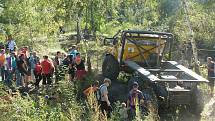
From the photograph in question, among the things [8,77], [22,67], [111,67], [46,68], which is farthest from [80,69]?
[8,77]

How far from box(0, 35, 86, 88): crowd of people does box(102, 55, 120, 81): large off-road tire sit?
3.60ft

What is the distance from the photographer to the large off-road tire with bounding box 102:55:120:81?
46.7 ft

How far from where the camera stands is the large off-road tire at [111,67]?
46.7 feet

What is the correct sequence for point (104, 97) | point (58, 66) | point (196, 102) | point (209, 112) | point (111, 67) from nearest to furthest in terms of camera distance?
point (104, 97)
point (196, 102)
point (209, 112)
point (58, 66)
point (111, 67)

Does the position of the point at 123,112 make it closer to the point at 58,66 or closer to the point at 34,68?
the point at 58,66

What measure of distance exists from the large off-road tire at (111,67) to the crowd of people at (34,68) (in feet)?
A: 3.60

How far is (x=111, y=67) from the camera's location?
561 inches

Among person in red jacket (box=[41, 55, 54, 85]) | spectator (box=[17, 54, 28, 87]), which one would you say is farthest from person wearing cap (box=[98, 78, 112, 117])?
spectator (box=[17, 54, 28, 87])

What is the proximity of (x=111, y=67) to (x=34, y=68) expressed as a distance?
2.49 metres

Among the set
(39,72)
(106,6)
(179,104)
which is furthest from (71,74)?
(106,6)

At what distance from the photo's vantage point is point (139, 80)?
1198 cm

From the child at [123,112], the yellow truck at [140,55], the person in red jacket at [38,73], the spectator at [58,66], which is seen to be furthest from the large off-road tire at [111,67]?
the child at [123,112]

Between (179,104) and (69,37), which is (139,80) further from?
(69,37)

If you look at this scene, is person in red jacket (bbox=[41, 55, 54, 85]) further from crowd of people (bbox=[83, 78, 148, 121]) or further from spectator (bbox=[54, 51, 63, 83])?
crowd of people (bbox=[83, 78, 148, 121])
